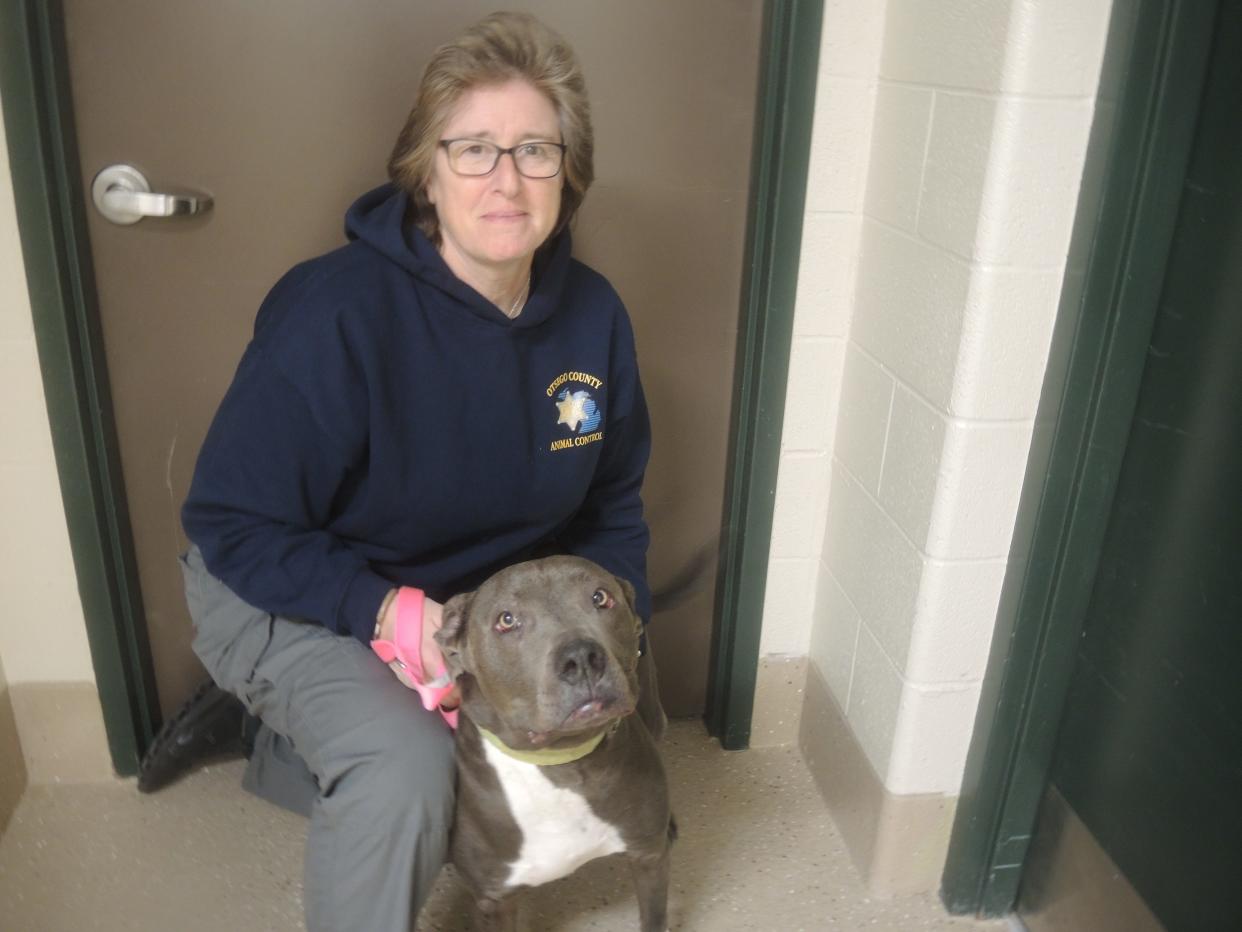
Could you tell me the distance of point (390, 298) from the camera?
153 cm

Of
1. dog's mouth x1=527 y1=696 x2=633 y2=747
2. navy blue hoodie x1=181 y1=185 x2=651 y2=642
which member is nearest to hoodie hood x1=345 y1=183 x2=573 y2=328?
navy blue hoodie x1=181 y1=185 x2=651 y2=642

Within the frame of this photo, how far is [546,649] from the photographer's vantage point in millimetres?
1318

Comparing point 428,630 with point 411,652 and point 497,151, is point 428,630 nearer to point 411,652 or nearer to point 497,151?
point 411,652

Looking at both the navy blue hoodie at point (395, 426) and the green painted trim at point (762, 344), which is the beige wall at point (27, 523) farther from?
the green painted trim at point (762, 344)

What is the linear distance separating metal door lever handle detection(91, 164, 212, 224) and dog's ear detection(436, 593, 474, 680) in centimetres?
81

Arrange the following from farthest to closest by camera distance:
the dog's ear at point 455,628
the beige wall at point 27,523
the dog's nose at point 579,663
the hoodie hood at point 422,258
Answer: the beige wall at point 27,523, the hoodie hood at point 422,258, the dog's ear at point 455,628, the dog's nose at point 579,663

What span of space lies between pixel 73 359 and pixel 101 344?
7 centimetres

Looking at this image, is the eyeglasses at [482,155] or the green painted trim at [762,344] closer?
the eyeglasses at [482,155]

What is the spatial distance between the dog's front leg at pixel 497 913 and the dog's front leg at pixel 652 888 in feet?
0.61

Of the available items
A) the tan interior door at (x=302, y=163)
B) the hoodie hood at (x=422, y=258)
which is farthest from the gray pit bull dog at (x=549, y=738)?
the tan interior door at (x=302, y=163)

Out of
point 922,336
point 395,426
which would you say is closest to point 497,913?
point 395,426

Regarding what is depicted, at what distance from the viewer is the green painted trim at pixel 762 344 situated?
1.75 meters

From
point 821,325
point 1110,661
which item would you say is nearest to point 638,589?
point 821,325

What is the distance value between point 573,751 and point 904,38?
115 cm
